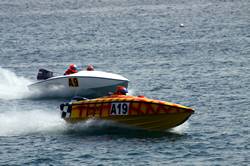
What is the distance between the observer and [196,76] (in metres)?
37.9

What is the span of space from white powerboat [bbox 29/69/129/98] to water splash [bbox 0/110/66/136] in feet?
14.2

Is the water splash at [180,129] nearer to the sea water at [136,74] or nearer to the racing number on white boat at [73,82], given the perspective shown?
the sea water at [136,74]

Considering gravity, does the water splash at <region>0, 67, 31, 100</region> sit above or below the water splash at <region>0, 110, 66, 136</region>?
above

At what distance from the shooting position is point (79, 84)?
110 ft

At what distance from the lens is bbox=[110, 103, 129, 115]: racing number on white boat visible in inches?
1014

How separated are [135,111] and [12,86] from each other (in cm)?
A: 1268

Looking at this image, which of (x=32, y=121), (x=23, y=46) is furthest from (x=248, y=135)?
(x=23, y=46)

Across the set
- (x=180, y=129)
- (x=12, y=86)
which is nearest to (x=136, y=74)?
(x=12, y=86)

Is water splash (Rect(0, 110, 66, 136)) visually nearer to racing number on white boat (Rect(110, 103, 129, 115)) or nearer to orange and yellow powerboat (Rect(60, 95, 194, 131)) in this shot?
orange and yellow powerboat (Rect(60, 95, 194, 131))

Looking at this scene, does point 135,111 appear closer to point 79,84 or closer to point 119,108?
point 119,108

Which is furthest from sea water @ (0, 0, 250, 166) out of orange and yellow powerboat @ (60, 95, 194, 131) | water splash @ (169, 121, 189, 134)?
orange and yellow powerboat @ (60, 95, 194, 131)

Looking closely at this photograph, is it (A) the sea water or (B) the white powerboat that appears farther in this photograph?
(B) the white powerboat

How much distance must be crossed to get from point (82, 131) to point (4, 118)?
389 cm

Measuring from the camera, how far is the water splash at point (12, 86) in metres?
34.9
